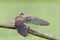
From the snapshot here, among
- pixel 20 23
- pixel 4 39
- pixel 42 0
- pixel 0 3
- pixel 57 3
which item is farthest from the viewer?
pixel 42 0

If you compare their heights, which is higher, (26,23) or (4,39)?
(26,23)

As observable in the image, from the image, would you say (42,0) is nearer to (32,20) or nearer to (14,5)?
(14,5)

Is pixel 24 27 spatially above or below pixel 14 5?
above

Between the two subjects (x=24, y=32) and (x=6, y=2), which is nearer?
(x=24, y=32)

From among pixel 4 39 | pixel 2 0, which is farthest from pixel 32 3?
pixel 4 39

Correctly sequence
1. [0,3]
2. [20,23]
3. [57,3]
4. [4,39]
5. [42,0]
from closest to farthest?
[20,23]
[4,39]
[0,3]
[57,3]
[42,0]

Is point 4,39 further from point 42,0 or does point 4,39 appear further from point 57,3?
point 42,0

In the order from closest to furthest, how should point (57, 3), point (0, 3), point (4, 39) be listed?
point (4, 39) → point (0, 3) → point (57, 3)

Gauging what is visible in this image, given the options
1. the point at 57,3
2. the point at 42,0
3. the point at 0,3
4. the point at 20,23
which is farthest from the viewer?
the point at 42,0

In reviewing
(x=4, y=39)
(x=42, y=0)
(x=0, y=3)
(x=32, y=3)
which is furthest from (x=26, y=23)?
(x=42, y=0)
